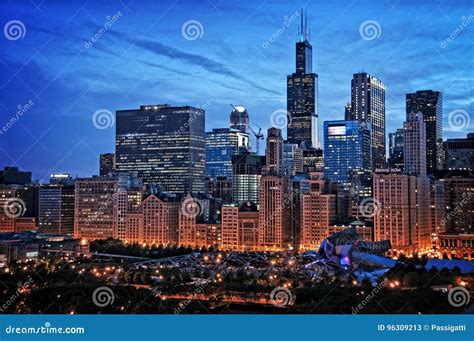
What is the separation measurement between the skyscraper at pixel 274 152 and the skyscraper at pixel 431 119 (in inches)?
247

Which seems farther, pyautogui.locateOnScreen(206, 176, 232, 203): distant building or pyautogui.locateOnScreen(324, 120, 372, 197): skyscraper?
pyautogui.locateOnScreen(324, 120, 372, 197): skyscraper

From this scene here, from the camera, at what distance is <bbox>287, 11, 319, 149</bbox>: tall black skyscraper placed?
29250 millimetres

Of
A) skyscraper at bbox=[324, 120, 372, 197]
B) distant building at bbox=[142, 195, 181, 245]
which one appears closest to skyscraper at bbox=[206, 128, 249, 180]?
skyscraper at bbox=[324, 120, 372, 197]

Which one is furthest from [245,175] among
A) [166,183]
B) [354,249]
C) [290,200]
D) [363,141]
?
[354,249]

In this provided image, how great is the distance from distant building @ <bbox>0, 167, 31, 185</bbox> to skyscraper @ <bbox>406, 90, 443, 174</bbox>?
13.7 m

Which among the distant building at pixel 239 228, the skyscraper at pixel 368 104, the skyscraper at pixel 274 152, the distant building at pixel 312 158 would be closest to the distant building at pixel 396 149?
the skyscraper at pixel 368 104

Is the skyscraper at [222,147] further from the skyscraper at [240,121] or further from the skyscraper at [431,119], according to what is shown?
the skyscraper at [431,119]

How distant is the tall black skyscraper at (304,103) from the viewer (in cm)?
2925

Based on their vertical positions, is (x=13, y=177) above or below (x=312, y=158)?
below

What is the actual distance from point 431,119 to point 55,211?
45.4 ft

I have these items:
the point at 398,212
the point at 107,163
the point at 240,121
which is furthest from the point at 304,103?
the point at 398,212

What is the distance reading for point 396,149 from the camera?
2444cm

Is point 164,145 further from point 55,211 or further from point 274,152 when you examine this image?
point 274,152

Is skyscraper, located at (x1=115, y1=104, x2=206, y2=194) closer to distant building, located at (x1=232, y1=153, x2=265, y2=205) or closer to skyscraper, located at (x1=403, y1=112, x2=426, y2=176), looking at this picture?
distant building, located at (x1=232, y1=153, x2=265, y2=205)
